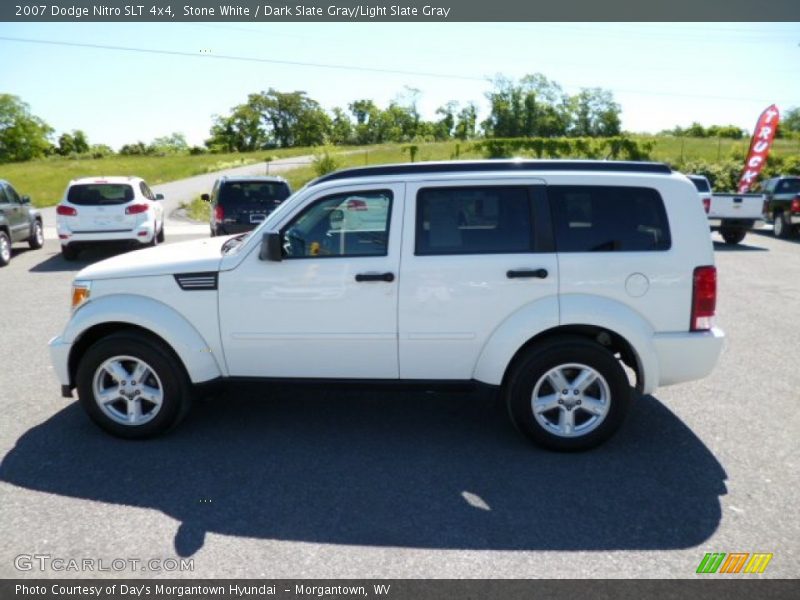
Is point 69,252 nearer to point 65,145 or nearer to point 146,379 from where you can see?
point 146,379

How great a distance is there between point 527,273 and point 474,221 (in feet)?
1.73

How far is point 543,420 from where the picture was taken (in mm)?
4371

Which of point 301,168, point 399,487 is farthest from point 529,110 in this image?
point 399,487

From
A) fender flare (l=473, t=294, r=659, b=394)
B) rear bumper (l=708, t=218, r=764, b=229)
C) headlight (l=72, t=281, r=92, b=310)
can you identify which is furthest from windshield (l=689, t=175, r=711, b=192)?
headlight (l=72, t=281, r=92, b=310)

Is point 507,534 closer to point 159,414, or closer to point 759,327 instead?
point 159,414

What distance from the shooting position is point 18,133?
11325 centimetres

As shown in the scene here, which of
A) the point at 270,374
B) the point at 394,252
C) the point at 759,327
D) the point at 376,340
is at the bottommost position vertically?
the point at 759,327

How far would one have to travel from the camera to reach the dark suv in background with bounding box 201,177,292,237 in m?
12.8

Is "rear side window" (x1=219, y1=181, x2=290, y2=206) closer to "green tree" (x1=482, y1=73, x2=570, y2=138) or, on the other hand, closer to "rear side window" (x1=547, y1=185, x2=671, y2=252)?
"rear side window" (x1=547, y1=185, x2=671, y2=252)

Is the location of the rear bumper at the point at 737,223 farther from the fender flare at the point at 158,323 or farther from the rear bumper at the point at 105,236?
the fender flare at the point at 158,323

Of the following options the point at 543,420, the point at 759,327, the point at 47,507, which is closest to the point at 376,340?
the point at 543,420

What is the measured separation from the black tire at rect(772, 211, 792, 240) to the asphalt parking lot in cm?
1434

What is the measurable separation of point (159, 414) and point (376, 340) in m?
1.68

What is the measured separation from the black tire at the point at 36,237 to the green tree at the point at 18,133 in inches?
4566
